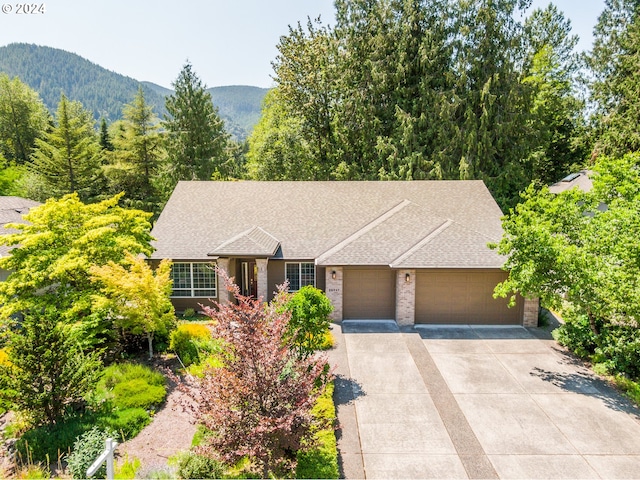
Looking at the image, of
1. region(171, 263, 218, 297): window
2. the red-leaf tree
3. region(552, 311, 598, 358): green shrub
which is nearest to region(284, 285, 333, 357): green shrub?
the red-leaf tree

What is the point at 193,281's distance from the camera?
1730 cm

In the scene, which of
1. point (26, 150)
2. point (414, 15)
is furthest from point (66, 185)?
point (414, 15)

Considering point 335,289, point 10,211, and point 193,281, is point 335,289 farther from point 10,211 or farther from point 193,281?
point 10,211

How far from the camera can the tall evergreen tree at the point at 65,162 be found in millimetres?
30672

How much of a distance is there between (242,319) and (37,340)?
207 inches

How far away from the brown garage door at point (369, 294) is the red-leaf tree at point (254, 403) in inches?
360

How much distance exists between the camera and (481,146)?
26.6 metres

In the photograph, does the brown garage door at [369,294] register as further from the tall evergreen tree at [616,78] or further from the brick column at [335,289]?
the tall evergreen tree at [616,78]

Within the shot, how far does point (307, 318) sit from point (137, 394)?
A: 186 inches

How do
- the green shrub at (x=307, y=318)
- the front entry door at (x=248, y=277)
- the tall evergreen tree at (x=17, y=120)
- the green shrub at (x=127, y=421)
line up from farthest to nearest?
1. the tall evergreen tree at (x=17, y=120)
2. the front entry door at (x=248, y=277)
3. the green shrub at (x=307, y=318)
4. the green shrub at (x=127, y=421)

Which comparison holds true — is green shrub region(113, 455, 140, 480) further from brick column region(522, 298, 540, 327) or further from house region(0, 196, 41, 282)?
brick column region(522, 298, 540, 327)

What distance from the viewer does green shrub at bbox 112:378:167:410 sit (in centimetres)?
996

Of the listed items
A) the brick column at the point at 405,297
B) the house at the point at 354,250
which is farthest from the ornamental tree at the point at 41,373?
the brick column at the point at 405,297

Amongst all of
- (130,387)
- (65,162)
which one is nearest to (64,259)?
(130,387)
